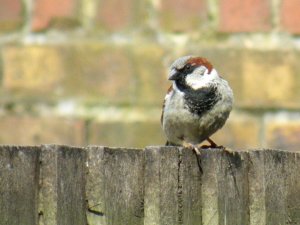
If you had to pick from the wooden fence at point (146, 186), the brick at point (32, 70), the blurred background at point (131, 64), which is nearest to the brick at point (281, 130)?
the blurred background at point (131, 64)

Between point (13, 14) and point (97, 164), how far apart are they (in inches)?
54.8

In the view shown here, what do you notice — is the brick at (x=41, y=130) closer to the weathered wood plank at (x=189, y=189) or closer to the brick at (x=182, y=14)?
the brick at (x=182, y=14)

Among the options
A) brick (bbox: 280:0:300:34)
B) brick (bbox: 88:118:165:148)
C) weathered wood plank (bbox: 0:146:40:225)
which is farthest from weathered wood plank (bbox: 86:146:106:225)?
brick (bbox: 280:0:300:34)

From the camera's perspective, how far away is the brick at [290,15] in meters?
3.39

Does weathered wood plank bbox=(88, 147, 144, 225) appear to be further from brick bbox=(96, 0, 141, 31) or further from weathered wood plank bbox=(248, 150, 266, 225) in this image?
brick bbox=(96, 0, 141, 31)

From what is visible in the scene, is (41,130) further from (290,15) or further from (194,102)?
(290,15)

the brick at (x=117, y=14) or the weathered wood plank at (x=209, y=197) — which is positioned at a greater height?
the brick at (x=117, y=14)

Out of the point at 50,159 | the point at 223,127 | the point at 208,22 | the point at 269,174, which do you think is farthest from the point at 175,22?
the point at 50,159

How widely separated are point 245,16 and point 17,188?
1.53 metres

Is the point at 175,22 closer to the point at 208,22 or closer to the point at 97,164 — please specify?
the point at 208,22

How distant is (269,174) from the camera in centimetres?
229

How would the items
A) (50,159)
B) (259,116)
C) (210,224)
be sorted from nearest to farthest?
(50,159) < (210,224) < (259,116)

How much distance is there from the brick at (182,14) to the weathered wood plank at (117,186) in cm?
127

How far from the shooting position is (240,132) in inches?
130
